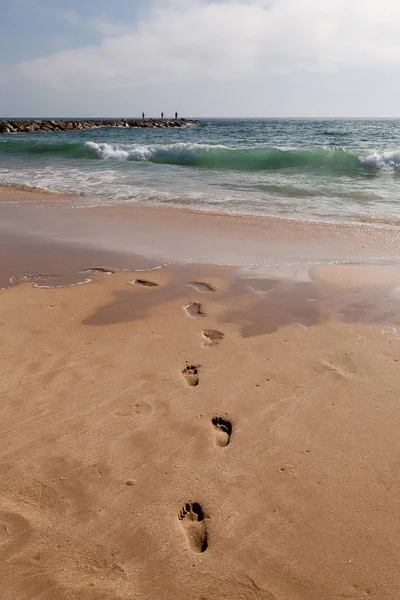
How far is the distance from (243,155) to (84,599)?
19.9 metres

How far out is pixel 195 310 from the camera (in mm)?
4359

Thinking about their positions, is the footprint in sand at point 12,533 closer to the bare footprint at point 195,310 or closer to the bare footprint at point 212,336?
the bare footprint at point 212,336

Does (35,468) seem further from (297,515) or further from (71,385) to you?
(297,515)

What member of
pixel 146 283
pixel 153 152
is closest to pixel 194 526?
pixel 146 283

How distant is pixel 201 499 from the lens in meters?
2.25

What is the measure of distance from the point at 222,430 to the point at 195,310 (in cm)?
176

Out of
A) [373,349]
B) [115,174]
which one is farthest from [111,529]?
[115,174]

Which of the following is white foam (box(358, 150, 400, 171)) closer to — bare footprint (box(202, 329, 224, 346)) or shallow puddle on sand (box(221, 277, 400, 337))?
shallow puddle on sand (box(221, 277, 400, 337))

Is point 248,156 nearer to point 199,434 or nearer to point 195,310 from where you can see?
point 195,310

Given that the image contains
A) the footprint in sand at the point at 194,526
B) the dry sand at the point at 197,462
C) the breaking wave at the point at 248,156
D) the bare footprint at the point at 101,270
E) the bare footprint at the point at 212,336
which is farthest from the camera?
the breaking wave at the point at 248,156

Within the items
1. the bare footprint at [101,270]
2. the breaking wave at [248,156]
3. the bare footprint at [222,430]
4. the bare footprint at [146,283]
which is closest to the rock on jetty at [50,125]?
the breaking wave at [248,156]

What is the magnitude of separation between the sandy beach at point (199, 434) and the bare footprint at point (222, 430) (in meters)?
0.01

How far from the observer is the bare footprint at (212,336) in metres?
3.75

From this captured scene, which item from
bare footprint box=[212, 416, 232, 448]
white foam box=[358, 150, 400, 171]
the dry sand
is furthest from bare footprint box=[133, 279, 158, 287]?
white foam box=[358, 150, 400, 171]
